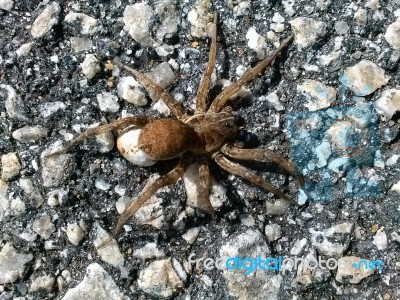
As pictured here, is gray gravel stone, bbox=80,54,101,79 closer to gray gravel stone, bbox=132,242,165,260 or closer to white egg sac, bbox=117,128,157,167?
white egg sac, bbox=117,128,157,167

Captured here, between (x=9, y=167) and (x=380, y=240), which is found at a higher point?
(x=9, y=167)

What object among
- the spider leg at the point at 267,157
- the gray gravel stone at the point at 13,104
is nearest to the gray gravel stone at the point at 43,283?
the gray gravel stone at the point at 13,104

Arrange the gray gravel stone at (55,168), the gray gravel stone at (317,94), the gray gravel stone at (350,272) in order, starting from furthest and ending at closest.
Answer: the gray gravel stone at (317,94)
the gray gravel stone at (55,168)
the gray gravel stone at (350,272)

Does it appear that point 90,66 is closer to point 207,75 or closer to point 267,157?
point 207,75

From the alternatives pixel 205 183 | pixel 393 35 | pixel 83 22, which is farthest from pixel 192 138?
pixel 393 35

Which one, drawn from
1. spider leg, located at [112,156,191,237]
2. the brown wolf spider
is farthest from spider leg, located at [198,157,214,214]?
spider leg, located at [112,156,191,237]

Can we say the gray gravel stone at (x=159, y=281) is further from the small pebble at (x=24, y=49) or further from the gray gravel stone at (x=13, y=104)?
the small pebble at (x=24, y=49)

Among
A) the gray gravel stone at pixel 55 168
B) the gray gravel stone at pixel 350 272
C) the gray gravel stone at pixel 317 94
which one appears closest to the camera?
the gray gravel stone at pixel 350 272

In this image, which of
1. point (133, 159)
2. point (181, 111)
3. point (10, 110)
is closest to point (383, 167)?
point (181, 111)
